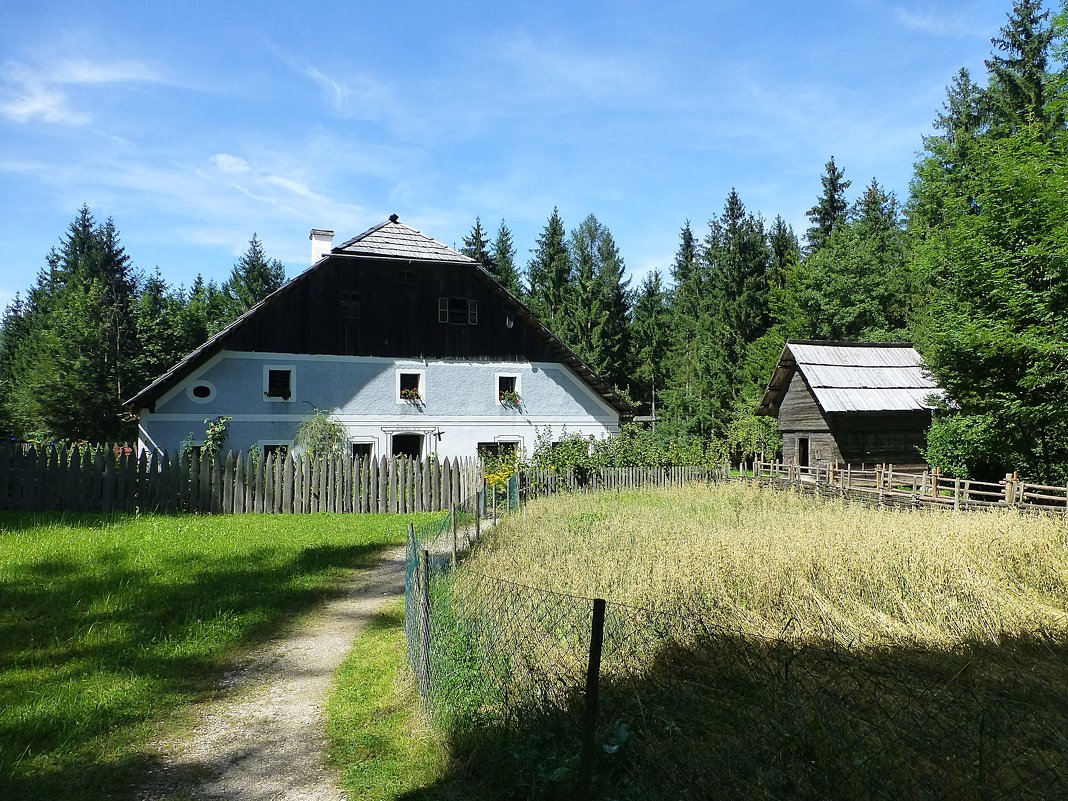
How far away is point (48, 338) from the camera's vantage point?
41312 mm

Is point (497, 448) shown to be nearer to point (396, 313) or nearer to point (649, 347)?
point (396, 313)

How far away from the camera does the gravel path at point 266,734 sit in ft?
13.2

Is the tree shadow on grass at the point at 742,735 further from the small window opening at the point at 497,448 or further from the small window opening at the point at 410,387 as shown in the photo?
the small window opening at the point at 497,448

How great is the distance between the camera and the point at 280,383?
21.5 metres

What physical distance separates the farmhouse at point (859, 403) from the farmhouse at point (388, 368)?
7774 millimetres

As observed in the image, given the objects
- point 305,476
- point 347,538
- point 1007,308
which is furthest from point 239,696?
point 1007,308

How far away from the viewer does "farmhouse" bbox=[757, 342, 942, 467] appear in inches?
1024

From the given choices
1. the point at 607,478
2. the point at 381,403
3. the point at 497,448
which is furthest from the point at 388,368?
the point at 607,478

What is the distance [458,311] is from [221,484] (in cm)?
1018

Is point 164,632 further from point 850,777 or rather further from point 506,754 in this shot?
point 850,777

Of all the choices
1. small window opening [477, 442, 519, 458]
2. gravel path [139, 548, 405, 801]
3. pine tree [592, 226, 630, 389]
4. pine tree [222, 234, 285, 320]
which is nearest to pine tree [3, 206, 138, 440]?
pine tree [222, 234, 285, 320]

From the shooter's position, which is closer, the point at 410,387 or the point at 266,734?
the point at 266,734

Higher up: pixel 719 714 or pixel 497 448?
pixel 497 448

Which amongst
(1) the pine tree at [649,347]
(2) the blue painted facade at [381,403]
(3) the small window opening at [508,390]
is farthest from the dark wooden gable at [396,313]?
(1) the pine tree at [649,347]
